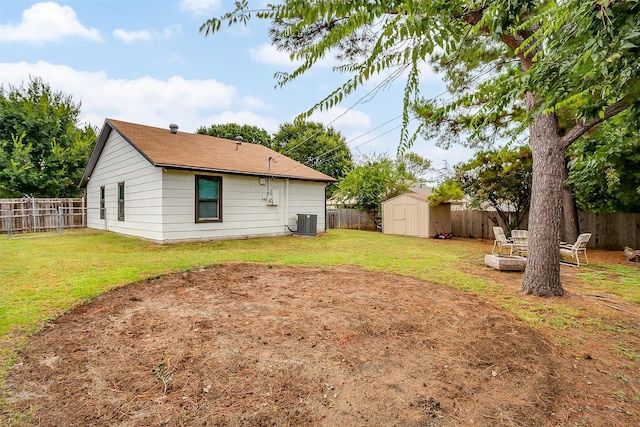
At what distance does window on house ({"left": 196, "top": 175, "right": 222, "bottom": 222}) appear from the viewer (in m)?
9.87

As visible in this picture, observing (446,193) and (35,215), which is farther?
(446,193)

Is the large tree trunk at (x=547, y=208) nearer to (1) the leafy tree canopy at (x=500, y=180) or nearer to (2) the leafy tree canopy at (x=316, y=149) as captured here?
(1) the leafy tree canopy at (x=500, y=180)

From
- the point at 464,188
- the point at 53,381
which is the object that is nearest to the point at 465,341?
the point at 53,381

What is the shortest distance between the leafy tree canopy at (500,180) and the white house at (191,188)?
6.19 metres

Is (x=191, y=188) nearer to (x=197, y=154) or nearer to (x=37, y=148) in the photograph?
(x=197, y=154)

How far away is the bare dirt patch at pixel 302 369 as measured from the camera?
6.20 ft

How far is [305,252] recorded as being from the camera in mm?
8648

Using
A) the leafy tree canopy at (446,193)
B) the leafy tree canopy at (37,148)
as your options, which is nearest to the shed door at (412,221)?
the leafy tree canopy at (446,193)

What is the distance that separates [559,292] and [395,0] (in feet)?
16.1

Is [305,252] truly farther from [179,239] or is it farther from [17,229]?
[17,229]

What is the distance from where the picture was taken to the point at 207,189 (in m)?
10.1

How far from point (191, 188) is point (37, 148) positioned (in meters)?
12.4

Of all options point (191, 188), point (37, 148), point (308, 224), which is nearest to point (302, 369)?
point (191, 188)

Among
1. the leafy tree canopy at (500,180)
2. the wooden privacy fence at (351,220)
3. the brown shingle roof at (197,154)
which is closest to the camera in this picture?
the brown shingle roof at (197,154)
